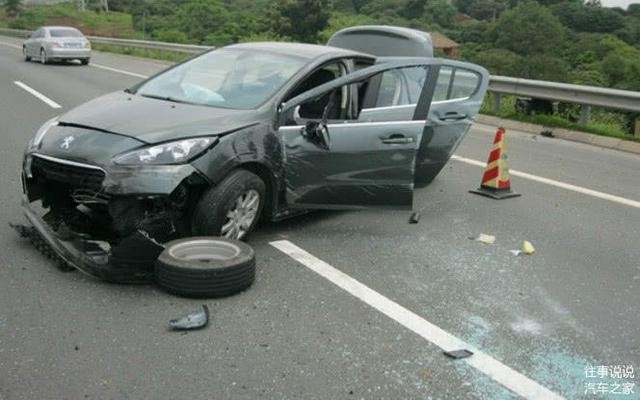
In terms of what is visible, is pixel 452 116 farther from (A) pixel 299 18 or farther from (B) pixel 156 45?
(A) pixel 299 18

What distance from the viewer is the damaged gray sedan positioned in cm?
453

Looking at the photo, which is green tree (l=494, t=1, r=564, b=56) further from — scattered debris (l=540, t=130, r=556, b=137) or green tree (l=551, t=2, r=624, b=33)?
scattered debris (l=540, t=130, r=556, b=137)

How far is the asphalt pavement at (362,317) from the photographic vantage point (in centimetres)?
341

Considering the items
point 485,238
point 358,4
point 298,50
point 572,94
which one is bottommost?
point 485,238

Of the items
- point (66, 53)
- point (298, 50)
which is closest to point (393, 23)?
point (66, 53)

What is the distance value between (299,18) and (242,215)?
59832 mm

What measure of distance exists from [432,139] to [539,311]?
2.76 m

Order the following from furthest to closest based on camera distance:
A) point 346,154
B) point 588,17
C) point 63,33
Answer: point 588,17, point 63,33, point 346,154

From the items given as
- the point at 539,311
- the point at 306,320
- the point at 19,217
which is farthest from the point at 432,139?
the point at 19,217

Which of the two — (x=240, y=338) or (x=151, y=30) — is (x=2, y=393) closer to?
(x=240, y=338)

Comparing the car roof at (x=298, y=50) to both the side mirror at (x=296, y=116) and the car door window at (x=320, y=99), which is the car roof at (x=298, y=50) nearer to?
the car door window at (x=320, y=99)

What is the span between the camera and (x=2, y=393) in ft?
10.4

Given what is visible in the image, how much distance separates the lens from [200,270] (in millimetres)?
4289

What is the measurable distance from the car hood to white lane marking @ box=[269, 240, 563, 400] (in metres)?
1.07
